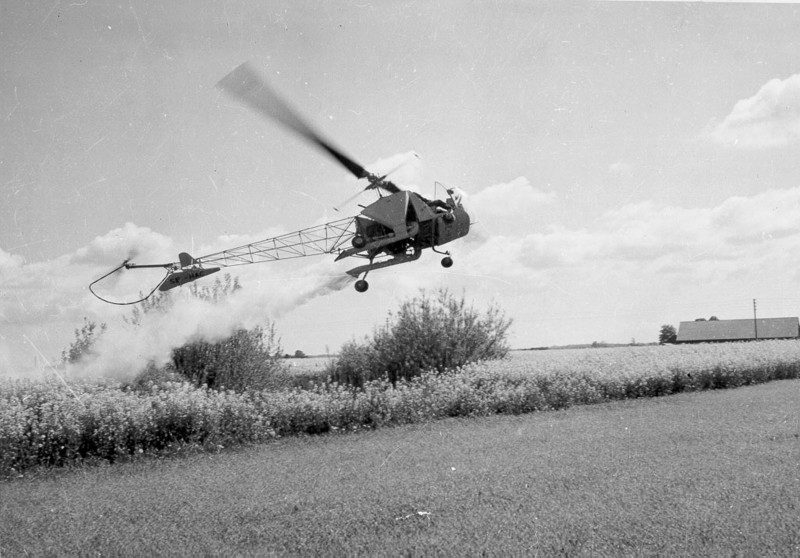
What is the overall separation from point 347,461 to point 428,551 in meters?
4.66

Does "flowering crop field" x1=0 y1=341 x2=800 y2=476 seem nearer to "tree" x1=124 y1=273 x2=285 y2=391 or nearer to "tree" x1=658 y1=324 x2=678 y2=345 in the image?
"tree" x1=124 y1=273 x2=285 y2=391

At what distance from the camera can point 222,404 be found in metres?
14.7

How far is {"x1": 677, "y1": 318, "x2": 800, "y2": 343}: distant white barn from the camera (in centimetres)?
6962

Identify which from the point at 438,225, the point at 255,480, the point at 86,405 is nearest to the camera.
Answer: the point at 255,480

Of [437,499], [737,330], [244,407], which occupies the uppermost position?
[737,330]

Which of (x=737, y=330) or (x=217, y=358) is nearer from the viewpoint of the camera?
(x=217, y=358)

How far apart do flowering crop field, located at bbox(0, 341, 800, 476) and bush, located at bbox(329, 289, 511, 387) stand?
1868mm

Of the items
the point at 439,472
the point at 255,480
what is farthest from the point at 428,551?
the point at 255,480

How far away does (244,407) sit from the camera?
14.6m

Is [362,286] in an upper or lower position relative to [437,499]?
upper

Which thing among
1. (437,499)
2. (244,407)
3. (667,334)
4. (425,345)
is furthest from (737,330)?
(437,499)

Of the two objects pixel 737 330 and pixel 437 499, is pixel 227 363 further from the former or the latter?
pixel 737 330

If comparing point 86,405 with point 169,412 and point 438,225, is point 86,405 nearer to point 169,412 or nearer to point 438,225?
point 169,412

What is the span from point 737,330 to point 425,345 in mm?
58594
